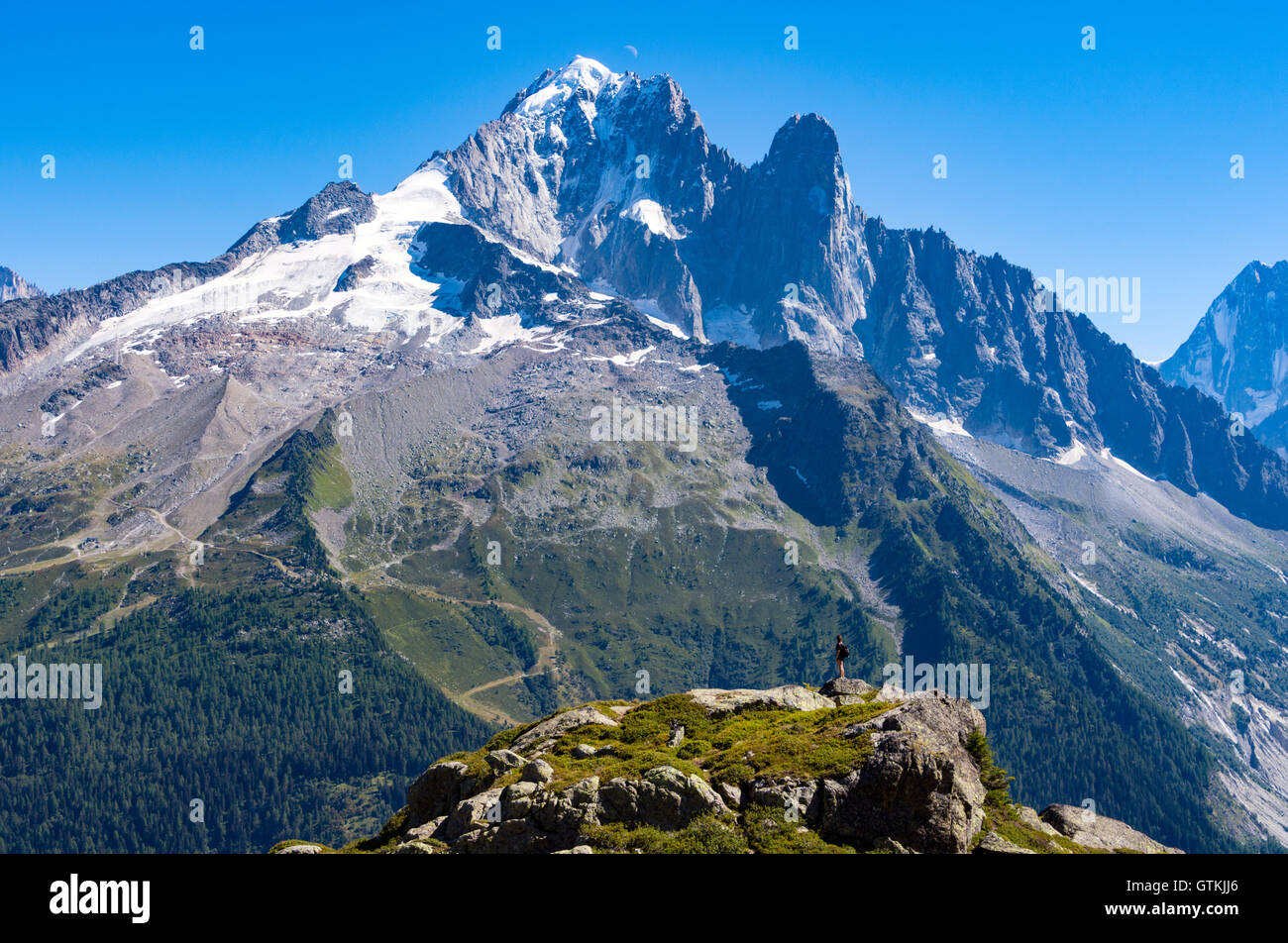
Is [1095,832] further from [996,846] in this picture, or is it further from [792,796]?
[792,796]

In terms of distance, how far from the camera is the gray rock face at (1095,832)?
54.1 meters

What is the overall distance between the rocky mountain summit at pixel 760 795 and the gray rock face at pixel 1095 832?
0.12 meters

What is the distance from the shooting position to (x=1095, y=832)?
55.9m

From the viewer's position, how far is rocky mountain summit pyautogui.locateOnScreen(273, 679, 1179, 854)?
4159 centimetres

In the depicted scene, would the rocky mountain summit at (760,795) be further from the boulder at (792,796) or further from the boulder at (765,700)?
the boulder at (765,700)

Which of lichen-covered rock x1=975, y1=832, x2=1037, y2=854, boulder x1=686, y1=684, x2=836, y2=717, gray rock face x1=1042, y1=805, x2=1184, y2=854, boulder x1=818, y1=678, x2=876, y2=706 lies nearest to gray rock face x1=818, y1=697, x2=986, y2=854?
lichen-covered rock x1=975, y1=832, x2=1037, y2=854

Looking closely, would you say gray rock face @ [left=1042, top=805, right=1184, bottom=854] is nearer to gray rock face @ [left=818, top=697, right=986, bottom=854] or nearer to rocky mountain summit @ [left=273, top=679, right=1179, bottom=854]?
rocky mountain summit @ [left=273, top=679, right=1179, bottom=854]

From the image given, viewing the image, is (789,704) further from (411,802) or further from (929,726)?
(411,802)

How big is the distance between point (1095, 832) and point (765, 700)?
2160cm

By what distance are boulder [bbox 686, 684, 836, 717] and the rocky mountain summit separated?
3475mm

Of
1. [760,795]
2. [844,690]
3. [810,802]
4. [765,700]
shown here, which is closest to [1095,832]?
[844,690]
